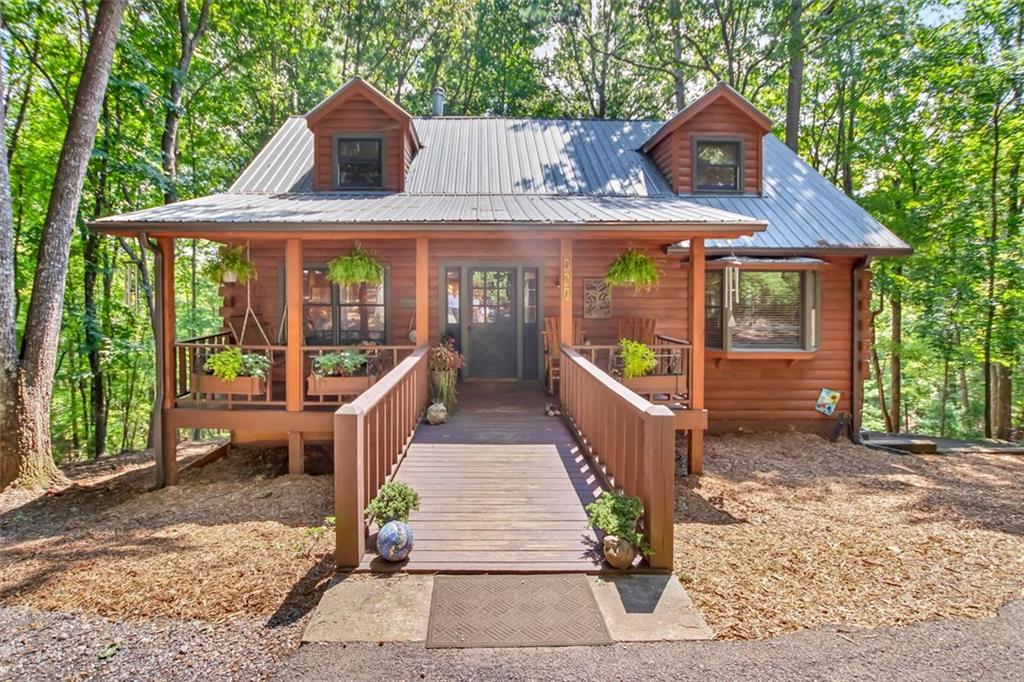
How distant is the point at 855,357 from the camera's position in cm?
902

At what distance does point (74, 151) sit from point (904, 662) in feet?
32.8

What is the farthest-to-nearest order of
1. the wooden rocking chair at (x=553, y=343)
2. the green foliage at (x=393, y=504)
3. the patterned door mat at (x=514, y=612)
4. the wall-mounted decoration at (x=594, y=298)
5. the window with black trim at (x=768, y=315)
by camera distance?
the wall-mounted decoration at (x=594, y=298)
the window with black trim at (x=768, y=315)
the wooden rocking chair at (x=553, y=343)
the green foliage at (x=393, y=504)
the patterned door mat at (x=514, y=612)

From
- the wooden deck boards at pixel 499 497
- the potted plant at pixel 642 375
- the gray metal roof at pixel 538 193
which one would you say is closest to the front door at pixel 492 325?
the gray metal roof at pixel 538 193

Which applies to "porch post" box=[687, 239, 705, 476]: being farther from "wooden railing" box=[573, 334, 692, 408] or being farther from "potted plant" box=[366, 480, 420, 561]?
"potted plant" box=[366, 480, 420, 561]

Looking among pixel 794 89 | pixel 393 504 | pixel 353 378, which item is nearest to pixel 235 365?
pixel 353 378

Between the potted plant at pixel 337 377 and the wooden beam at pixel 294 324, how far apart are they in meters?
0.20

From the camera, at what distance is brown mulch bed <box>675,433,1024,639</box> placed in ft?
11.8

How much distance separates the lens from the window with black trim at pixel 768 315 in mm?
8703

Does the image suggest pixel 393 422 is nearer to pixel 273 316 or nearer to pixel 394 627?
pixel 394 627

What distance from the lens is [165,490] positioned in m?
6.81

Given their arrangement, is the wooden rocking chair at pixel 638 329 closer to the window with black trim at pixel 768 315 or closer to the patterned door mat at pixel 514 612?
the window with black trim at pixel 768 315

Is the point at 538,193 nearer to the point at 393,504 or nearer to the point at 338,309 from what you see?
the point at 338,309

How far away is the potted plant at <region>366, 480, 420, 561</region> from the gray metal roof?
3.47 meters

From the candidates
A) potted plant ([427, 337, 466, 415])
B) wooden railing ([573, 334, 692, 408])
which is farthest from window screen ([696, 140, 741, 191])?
potted plant ([427, 337, 466, 415])
